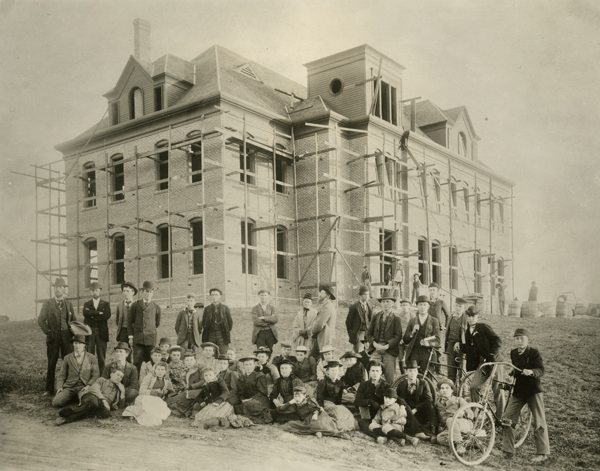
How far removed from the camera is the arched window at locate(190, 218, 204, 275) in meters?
16.0

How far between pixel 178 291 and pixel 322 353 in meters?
7.60

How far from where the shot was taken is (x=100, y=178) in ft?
56.5

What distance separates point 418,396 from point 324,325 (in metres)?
2.06

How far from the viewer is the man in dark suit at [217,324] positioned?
10156mm

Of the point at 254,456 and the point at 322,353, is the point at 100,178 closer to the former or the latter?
the point at 322,353

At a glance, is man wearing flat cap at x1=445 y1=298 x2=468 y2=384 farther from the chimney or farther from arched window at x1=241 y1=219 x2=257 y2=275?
arched window at x1=241 y1=219 x2=257 y2=275

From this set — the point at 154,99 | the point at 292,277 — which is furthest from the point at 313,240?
the point at 154,99

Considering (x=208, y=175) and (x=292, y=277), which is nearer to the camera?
(x=208, y=175)

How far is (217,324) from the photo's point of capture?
10180 millimetres

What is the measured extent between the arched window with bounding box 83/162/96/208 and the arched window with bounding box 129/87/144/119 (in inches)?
71.4

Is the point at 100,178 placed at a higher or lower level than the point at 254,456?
higher

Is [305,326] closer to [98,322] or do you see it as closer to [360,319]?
[360,319]

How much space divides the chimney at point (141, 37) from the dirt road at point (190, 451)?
644cm

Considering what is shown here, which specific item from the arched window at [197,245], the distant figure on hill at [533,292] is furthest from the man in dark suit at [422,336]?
the arched window at [197,245]
